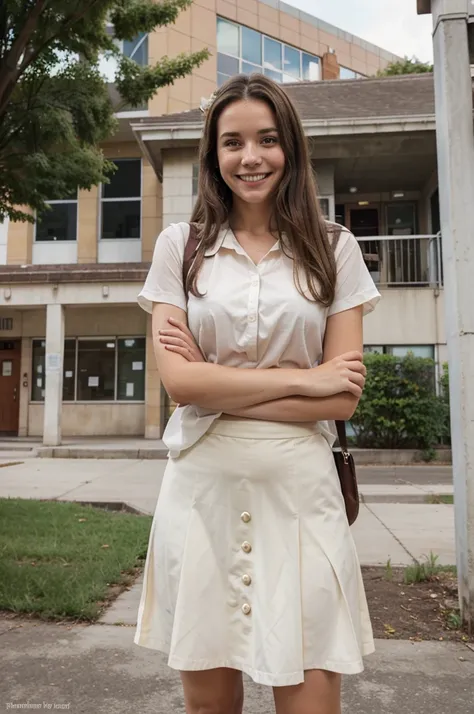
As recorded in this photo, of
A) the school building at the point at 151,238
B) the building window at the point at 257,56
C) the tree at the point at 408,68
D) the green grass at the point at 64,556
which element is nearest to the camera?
the green grass at the point at 64,556

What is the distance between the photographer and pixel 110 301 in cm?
1565

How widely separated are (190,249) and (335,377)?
0.55m

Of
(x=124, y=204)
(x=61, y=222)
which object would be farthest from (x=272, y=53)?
(x=61, y=222)

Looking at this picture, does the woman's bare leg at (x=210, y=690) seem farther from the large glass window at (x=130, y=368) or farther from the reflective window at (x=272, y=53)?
the reflective window at (x=272, y=53)

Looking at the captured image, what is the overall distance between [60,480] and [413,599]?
694 centimetres

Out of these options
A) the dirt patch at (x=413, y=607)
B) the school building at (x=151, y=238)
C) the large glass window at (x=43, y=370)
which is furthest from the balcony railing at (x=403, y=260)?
the dirt patch at (x=413, y=607)

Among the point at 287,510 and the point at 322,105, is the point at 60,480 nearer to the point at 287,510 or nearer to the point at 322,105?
the point at 287,510

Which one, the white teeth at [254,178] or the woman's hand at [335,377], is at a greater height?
the white teeth at [254,178]

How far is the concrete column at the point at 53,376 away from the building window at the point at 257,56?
945 centimetres

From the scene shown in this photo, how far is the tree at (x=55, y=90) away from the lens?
6301 millimetres

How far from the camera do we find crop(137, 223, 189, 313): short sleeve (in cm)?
167

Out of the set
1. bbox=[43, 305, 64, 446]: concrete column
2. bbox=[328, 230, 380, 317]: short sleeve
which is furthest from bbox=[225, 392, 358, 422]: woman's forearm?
bbox=[43, 305, 64, 446]: concrete column

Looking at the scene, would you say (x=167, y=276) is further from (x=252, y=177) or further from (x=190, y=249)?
(x=252, y=177)

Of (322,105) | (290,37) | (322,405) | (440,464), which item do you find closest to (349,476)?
(322,405)
